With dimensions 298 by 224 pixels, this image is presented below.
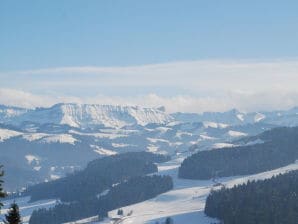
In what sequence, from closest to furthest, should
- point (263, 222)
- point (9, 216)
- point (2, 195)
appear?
point (2, 195)
point (9, 216)
point (263, 222)

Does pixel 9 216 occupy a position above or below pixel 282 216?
above

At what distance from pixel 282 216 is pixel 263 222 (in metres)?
6.83

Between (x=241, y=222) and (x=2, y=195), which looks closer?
(x=2, y=195)

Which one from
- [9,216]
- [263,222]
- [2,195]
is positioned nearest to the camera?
[2,195]

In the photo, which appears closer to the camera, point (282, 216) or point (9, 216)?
point (9, 216)

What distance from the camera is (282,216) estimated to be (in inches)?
7736

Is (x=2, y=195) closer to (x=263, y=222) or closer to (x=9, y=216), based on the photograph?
(x=9, y=216)

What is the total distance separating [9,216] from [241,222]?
164180 mm

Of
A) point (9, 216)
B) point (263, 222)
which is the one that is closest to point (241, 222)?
point (263, 222)

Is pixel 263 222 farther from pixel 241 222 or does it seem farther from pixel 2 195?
pixel 2 195

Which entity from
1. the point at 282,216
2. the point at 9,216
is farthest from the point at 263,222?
the point at 9,216

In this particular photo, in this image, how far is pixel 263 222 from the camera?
195m

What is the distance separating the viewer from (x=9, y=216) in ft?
139

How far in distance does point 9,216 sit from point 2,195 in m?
4.17
